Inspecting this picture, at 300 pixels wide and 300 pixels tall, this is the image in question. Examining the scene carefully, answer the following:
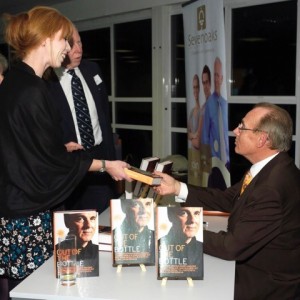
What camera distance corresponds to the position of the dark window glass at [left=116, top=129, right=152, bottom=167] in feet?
19.5

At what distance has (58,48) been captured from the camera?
196 cm

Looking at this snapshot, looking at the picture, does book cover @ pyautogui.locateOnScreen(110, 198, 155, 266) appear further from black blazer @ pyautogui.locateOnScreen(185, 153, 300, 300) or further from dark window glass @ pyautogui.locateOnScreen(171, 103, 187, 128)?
dark window glass @ pyautogui.locateOnScreen(171, 103, 187, 128)

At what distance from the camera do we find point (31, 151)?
187 centimetres

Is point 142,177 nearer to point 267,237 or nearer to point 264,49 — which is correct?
point 267,237

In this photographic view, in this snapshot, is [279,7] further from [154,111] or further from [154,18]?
[154,111]

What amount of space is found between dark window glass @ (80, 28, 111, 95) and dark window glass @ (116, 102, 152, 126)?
0.30 m

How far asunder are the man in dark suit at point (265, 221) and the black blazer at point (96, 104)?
119 centimetres

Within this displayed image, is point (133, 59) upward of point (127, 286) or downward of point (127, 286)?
upward

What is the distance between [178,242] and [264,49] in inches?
142

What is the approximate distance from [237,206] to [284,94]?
272 centimetres

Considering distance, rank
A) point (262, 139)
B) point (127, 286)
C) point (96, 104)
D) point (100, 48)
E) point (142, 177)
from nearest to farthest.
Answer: point (127, 286) → point (142, 177) → point (262, 139) → point (96, 104) → point (100, 48)

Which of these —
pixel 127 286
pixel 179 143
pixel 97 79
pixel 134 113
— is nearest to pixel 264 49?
pixel 179 143

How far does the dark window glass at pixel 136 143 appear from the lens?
5.96 metres

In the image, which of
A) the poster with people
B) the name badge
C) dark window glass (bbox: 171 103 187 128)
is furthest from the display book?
dark window glass (bbox: 171 103 187 128)
